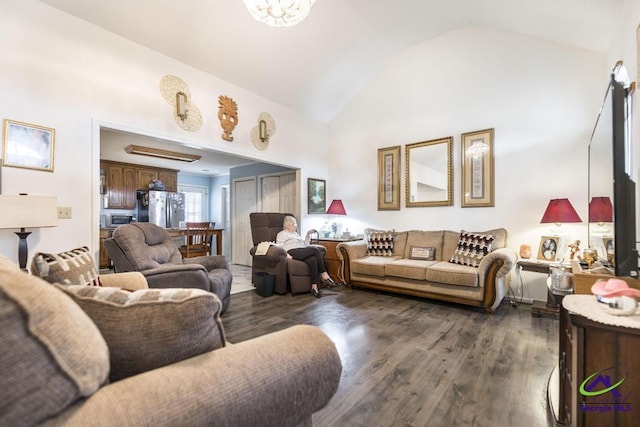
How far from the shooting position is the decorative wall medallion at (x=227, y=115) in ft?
12.8

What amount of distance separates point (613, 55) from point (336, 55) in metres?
3.06

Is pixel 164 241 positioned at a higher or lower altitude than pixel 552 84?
lower

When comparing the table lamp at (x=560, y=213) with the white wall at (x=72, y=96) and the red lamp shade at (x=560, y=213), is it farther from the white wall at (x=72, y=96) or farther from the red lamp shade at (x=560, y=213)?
the white wall at (x=72, y=96)

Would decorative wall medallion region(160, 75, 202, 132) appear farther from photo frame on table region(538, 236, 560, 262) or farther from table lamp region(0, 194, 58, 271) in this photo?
photo frame on table region(538, 236, 560, 262)

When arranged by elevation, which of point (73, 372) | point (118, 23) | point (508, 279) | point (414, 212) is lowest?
point (508, 279)

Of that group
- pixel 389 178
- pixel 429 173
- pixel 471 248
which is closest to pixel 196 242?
pixel 389 178

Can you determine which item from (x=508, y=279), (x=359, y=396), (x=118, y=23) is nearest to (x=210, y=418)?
(x=359, y=396)

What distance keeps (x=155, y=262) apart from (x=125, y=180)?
4.63 metres

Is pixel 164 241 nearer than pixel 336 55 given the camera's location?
Yes

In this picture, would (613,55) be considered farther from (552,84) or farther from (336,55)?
(336,55)

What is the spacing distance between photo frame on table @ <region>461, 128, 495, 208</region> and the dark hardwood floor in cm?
136

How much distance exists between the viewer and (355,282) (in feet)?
13.8

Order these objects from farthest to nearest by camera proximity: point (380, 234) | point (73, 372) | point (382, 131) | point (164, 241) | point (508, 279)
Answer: point (382, 131)
point (380, 234)
point (508, 279)
point (164, 241)
point (73, 372)

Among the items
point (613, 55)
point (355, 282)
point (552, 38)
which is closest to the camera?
point (613, 55)
